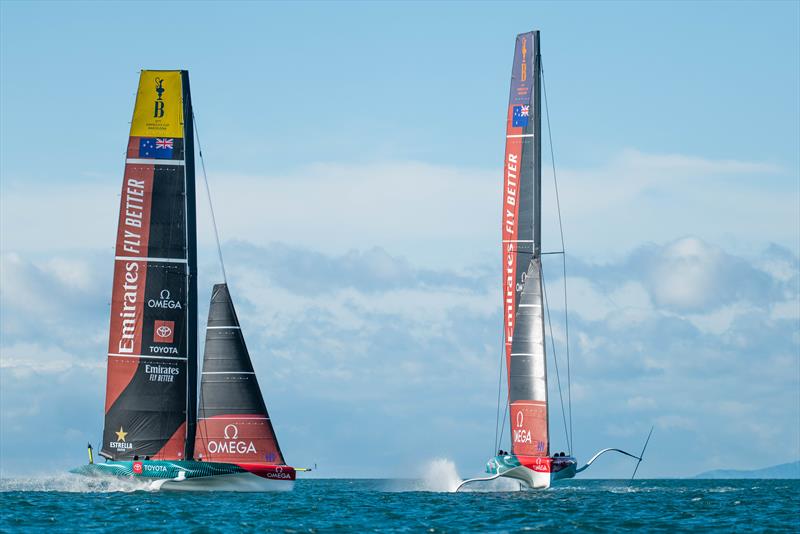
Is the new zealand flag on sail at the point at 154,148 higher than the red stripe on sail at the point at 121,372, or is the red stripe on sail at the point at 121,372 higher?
the new zealand flag on sail at the point at 154,148

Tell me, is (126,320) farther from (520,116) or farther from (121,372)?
(520,116)

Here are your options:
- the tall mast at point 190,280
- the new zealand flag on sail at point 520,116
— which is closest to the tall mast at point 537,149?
the new zealand flag on sail at point 520,116

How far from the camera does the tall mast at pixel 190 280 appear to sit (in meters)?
52.1

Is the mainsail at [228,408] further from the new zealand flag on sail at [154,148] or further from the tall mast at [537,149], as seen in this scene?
the tall mast at [537,149]

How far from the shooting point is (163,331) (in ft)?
171

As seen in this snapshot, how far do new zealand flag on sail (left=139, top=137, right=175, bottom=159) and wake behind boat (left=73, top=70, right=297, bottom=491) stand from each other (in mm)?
38

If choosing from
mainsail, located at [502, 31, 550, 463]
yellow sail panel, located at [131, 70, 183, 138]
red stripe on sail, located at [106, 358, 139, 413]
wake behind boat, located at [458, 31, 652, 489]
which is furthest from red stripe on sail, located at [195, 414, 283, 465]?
mainsail, located at [502, 31, 550, 463]

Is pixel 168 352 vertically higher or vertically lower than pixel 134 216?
lower

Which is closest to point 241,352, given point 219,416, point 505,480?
point 219,416

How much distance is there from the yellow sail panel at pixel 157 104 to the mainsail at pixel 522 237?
53.6ft

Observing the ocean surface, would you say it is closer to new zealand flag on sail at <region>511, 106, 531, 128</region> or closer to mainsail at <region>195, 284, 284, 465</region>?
mainsail at <region>195, 284, 284, 465</region>

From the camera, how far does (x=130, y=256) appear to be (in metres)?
51.6

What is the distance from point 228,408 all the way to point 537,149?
19.1 m

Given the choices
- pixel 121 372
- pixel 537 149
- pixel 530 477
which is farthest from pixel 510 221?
pixel 121 372
